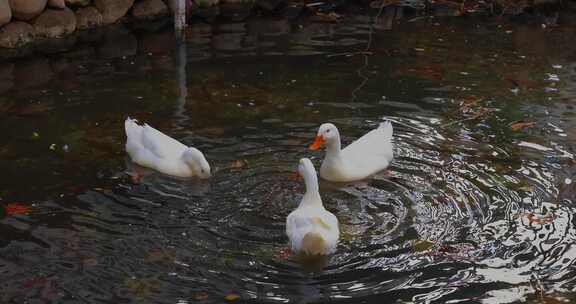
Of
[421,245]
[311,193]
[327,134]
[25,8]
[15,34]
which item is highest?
[25,8]

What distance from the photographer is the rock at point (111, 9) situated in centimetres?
1276

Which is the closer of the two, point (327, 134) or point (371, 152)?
point (327, 134)

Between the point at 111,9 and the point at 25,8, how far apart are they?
5.05ft

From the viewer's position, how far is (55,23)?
1200cm

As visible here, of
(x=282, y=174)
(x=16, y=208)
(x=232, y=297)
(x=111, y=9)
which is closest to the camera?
(x=232, y=297)

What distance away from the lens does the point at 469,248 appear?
626 centimetres

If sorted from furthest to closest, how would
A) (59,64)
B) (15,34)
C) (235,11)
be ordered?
(235,11) → (15,34) → (59,64)

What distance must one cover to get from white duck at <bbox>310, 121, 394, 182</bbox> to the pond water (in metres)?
0.11

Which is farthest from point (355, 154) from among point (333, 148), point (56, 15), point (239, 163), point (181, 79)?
point (56, 15)

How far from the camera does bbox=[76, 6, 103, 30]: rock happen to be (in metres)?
12.5

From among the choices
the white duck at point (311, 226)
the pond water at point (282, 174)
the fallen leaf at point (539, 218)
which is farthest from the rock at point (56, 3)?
the fallen leaf at point (539, 218)

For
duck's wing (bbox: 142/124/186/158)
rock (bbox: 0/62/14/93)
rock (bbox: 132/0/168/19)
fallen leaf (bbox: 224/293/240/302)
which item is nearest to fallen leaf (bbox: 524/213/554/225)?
fallen leaf (bbox: 224/293/240/302)

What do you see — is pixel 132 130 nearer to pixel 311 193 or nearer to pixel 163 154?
→ pixel 163 154

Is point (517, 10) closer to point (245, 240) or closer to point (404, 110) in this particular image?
point (404, 110)
